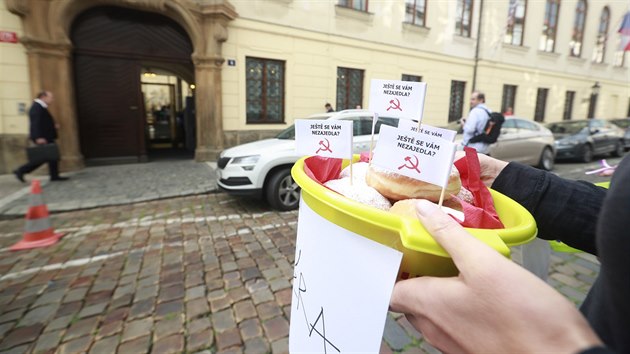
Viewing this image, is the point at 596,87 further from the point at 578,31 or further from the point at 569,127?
the point at 569,127

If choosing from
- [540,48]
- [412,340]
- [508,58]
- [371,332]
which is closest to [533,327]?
[371,332]

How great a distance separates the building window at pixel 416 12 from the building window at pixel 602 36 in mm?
13925

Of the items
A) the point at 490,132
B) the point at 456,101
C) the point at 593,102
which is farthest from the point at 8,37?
the point at 593,102

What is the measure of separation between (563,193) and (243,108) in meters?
9.49

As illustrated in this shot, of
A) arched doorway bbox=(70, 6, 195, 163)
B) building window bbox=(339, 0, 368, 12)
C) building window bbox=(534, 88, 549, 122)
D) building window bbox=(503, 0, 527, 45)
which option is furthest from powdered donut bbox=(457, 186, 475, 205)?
building window bbox=(534, 88, 549, 122)

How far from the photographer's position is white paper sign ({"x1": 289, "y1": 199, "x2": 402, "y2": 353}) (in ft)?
2.54

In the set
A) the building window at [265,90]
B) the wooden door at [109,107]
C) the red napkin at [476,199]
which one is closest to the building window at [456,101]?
the building window at [265,90]

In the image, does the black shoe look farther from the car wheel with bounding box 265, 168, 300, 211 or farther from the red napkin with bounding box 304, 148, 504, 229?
the red napkin with bounding box 304, 148, 504, 229

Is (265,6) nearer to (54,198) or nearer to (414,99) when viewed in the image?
(54,198)

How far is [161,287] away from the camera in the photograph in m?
2.83

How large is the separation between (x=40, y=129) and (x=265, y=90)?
5632 millimetres

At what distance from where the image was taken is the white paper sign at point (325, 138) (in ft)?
3.35

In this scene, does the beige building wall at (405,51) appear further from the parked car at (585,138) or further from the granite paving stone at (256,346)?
the granite paving stone at (256,346)

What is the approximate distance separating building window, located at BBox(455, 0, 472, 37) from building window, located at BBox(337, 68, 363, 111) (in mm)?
5681
